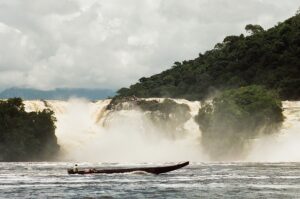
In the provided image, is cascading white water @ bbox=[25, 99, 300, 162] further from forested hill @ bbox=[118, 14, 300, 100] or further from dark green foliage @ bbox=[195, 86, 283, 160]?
forested hill @ bbox=[118, 14, 300, 100]

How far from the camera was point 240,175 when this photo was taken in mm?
73750

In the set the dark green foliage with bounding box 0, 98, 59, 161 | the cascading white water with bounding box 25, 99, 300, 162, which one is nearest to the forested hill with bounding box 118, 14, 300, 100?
the cascading white water with bounding box 25, 99, 300, 162

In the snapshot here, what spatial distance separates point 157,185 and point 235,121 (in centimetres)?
6361

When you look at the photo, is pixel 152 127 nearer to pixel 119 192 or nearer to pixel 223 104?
pixel 223 104

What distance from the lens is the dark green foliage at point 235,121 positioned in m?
120

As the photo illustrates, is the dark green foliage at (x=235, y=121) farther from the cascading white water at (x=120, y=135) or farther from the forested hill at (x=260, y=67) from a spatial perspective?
the forested hill at (x=260, y=67)

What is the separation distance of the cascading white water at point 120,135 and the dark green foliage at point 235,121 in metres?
2.41

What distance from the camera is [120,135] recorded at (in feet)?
451

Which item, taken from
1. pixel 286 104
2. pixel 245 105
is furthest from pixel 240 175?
pixel 286 104

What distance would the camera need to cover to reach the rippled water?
5362 cm

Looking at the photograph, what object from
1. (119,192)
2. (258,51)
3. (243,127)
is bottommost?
(119,192)

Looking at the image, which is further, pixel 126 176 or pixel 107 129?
pixel 107 129

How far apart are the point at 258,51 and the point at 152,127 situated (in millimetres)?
54476

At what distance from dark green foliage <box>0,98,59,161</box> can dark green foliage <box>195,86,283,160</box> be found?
2774cm
